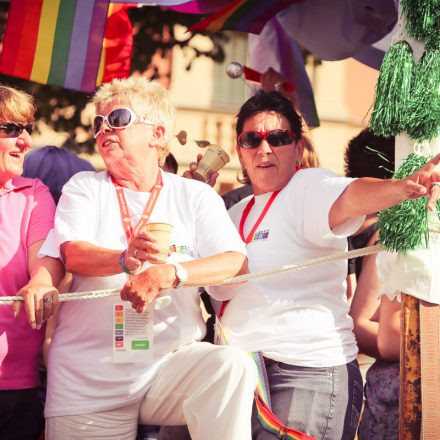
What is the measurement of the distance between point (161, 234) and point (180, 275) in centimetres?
19

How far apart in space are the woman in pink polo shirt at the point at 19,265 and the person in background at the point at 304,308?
2.57ft

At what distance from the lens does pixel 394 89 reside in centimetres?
367

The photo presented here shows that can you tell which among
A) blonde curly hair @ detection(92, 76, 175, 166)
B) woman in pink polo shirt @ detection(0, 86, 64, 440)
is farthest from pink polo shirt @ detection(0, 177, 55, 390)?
blonde curly hair @ detection(92, 76, 175, 166)

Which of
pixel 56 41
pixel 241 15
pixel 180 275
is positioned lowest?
pixel 180 275

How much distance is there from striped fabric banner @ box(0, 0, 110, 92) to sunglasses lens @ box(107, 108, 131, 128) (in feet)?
4.20

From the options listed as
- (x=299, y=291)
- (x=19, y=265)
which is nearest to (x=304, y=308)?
(x=299, y=291)

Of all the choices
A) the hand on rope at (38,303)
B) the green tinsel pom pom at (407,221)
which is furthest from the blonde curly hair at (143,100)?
the green tinsel pom pom at (407,221)

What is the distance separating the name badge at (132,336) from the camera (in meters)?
3.61

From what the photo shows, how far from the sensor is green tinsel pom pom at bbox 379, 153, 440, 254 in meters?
3.56

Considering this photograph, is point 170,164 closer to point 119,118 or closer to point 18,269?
point 119,118

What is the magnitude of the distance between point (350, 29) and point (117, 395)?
115 inches

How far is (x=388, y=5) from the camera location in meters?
5.34

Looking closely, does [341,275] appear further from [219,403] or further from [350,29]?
[350,29]

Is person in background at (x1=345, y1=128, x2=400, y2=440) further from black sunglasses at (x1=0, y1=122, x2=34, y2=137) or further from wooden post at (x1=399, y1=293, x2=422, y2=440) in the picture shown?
black sunglasses at (x1=0, y1=122, x2=34, y2=137)
